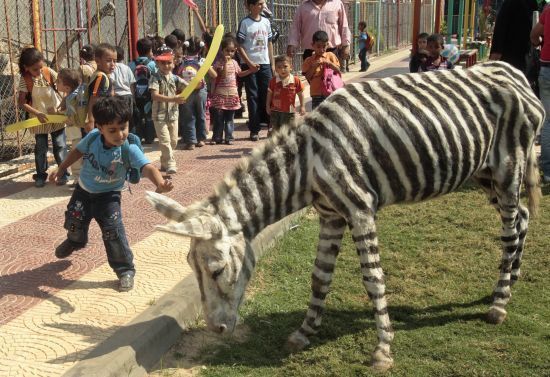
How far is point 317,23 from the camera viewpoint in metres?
9.63

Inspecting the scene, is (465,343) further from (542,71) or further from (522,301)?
(542,71)

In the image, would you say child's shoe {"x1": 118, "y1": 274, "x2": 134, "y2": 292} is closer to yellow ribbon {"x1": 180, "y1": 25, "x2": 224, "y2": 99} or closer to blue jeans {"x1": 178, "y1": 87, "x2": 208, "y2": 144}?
yellow ribbon {"x1": 180, "y1": 25, "x2": 224, "y2": 99}

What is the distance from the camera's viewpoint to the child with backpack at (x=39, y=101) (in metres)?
7.88

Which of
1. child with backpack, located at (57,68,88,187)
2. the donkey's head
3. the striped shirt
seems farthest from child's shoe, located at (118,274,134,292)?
the striped shirt

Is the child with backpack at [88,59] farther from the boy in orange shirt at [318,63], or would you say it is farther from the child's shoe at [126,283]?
the child's shoe at [126,283]

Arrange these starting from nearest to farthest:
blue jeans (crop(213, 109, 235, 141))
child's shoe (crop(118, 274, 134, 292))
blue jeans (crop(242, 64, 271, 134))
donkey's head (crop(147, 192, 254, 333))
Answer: donkey's head (crop(147, 192, 254, 333)) → child's shoe (crop(118, 274, 134, 292)) → blue jeans (crop(213, 109, 235, 141)) → blue jeans (crop(242, 64, 271, 134))

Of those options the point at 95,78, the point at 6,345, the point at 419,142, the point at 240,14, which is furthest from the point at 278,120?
the point at 240,14

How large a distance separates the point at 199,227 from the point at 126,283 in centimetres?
168

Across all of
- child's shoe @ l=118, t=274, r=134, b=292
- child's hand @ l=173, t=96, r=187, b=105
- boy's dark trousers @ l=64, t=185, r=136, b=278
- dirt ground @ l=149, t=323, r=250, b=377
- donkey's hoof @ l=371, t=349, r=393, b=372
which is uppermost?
child's hand @ l=173, t=96, r=187, b=105

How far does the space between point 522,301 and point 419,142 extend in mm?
1729

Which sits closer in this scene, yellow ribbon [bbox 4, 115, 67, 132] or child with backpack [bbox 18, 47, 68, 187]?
yellow ribbon [bbox 4, 115, 67, 132]

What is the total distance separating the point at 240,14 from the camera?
53.4 feet

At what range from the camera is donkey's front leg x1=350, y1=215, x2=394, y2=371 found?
3992 mm

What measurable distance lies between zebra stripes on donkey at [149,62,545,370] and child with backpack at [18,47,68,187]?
4574 mm
